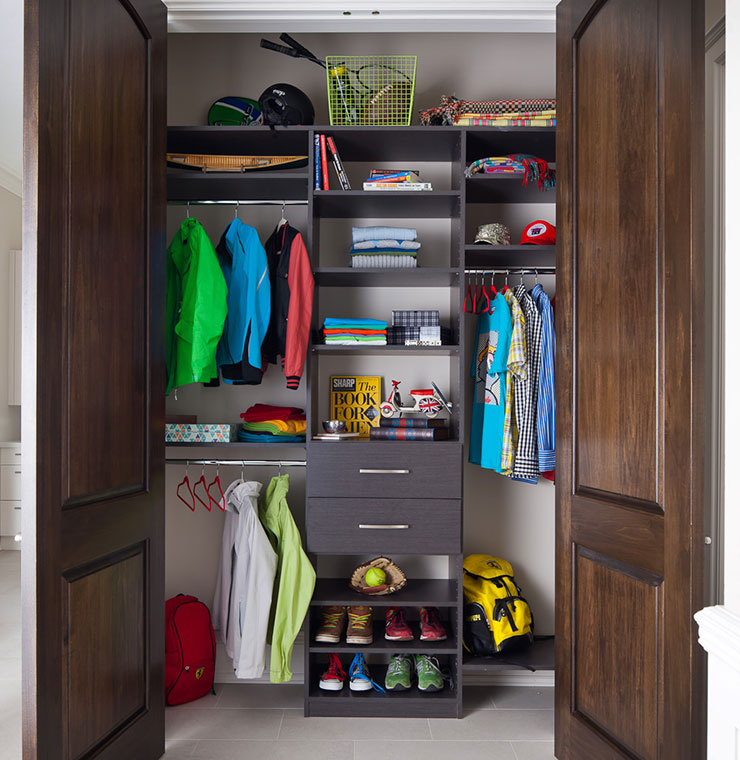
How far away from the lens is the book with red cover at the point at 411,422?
2.55 metres

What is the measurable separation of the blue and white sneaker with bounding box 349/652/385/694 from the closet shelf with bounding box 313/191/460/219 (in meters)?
1.85

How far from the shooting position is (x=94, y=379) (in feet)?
5.68

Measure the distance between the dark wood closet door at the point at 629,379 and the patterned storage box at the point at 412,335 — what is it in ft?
2.00

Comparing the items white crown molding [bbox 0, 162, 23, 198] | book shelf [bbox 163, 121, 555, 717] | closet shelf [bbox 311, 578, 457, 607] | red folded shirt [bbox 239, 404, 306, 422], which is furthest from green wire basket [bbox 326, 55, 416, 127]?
white crown molding [bbox 0, 162, 23, 198]

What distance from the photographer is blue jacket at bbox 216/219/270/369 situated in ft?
8.05

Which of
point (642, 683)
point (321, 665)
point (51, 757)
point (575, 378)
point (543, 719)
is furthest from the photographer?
point (321, 665)

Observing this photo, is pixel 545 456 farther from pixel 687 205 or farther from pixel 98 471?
pixel 98 471

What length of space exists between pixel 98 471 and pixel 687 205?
1.68 meters

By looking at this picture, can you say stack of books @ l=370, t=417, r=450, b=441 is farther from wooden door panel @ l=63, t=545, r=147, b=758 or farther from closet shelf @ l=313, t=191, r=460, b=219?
wooden door panel @ l=63, t=545, r=147, b=758

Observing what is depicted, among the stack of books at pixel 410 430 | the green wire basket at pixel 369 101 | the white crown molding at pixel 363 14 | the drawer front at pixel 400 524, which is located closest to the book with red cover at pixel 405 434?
the stack of books at pixel 410 430

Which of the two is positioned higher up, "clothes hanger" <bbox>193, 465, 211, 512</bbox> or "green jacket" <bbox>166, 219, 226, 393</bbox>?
"green jacket" <bbox>166, 219, 226, 393</bbox>

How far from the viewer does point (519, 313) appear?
253cm

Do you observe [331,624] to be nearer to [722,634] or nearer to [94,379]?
[94,379]

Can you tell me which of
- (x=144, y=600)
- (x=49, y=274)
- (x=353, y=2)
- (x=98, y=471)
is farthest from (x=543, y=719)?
(x=353, y=2)
